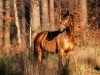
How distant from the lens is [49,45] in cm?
1248

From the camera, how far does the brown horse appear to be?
11.5 m

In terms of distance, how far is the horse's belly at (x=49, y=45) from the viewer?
12.3 meters

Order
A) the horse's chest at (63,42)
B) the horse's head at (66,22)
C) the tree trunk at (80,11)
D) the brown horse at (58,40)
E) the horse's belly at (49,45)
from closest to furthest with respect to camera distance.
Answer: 1. the horse's head at (66,22)
2. the brown horse at (58,40)
3. the horse's chest at (63,42)
4. the horse's belly at (49,45)
5. the tree trunk at (80,11)

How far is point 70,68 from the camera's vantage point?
9438 mm

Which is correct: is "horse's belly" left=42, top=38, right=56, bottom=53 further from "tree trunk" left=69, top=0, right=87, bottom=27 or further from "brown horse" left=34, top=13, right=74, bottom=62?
"tree trunk" left=69, top=0, right=87, bottom=27

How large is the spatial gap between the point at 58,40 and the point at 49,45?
50cm

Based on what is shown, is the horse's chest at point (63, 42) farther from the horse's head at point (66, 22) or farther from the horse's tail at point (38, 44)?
the horse's tail at point (38, 44)

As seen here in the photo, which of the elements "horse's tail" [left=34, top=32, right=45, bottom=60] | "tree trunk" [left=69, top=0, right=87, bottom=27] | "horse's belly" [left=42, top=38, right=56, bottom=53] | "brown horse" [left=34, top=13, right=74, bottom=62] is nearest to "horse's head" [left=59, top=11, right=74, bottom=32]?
"brown horse" [left=34, top=13, right=74, bottom=62]

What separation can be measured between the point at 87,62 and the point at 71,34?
3.49ft

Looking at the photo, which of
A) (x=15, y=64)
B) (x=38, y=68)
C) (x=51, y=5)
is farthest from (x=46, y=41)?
(x=51, y=5)

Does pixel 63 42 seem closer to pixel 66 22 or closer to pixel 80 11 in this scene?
pixel 66 22

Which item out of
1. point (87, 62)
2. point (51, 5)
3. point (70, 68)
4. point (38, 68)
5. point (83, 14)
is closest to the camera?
point (38, 68)

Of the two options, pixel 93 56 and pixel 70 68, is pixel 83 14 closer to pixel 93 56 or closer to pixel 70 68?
pixel 93 56

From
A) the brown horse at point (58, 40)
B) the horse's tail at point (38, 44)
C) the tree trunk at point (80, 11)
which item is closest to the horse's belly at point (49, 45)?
the brown horse at point (58, 40)
